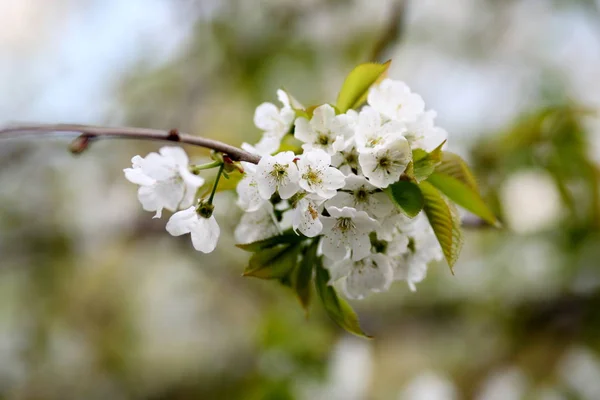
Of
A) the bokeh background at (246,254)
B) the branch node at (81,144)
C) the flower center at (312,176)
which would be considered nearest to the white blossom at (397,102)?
the flower center at (312,176)

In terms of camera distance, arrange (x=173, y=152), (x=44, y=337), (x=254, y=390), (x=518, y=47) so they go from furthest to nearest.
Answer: (x=518, y=47)
(x=44, y=337)
(x=254, y=390)
(x=173, y=152)

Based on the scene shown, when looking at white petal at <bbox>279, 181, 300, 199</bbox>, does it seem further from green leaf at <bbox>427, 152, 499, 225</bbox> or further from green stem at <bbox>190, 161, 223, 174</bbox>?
green leaf at <bbox>427, 152, 499, 225</bbox>

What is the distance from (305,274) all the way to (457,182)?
179mm

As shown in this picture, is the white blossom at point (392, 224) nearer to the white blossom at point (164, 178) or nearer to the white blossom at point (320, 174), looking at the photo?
the white blossom at point (320, 174)

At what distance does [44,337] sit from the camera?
1616mm

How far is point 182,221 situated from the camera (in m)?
0.46

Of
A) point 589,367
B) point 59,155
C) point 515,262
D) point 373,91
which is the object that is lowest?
point 589,367

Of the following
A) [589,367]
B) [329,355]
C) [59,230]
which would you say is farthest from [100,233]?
[589,367]

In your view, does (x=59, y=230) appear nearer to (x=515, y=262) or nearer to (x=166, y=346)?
(x=166, y=346)

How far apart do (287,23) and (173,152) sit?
1400mm

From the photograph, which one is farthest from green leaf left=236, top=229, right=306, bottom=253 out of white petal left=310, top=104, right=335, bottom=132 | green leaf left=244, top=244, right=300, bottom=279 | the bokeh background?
the bokeh background

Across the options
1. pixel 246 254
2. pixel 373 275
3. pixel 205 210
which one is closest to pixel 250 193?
pixel 205 210

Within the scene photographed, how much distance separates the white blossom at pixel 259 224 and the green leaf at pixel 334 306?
6 cm

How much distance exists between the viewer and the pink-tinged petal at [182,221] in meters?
0.45
